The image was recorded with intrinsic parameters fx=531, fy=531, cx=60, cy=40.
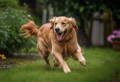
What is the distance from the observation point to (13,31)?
1332cm

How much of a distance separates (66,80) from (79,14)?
8.06 meters

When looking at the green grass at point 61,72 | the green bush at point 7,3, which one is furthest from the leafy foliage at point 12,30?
the green grass at point 61,72

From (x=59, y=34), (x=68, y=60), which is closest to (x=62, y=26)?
(x=59, y=34)

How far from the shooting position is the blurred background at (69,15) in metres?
13.3

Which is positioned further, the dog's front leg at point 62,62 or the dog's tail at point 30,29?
the dog's tail at point 30,29

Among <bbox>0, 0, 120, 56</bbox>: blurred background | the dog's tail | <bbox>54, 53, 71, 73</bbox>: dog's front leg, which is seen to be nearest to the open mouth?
<bbox>54, 53, 71, 73</bbox>: dog's front leg

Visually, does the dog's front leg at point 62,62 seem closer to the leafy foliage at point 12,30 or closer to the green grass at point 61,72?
the green grass at point 61,72

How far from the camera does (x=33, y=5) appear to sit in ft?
83.9

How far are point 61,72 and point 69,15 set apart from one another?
6917 mm

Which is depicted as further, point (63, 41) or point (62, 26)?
point (63, 41)

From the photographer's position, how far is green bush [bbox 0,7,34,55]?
13.1m

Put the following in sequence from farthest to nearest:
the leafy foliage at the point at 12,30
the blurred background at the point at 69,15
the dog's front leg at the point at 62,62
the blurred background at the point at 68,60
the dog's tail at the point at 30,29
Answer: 1. the blurred background at the point at 69,15
2. the leafy foliage at the point at 12,30
3. the dog's tail at the point at 30,29
4. the dog's front leg at the point at 62,62
5. the blurred background at the point at 68,60

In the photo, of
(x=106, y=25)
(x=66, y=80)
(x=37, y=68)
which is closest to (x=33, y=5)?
(x=106, y=25)

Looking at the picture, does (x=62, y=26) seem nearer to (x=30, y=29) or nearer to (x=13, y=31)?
(x=30, y=29)
